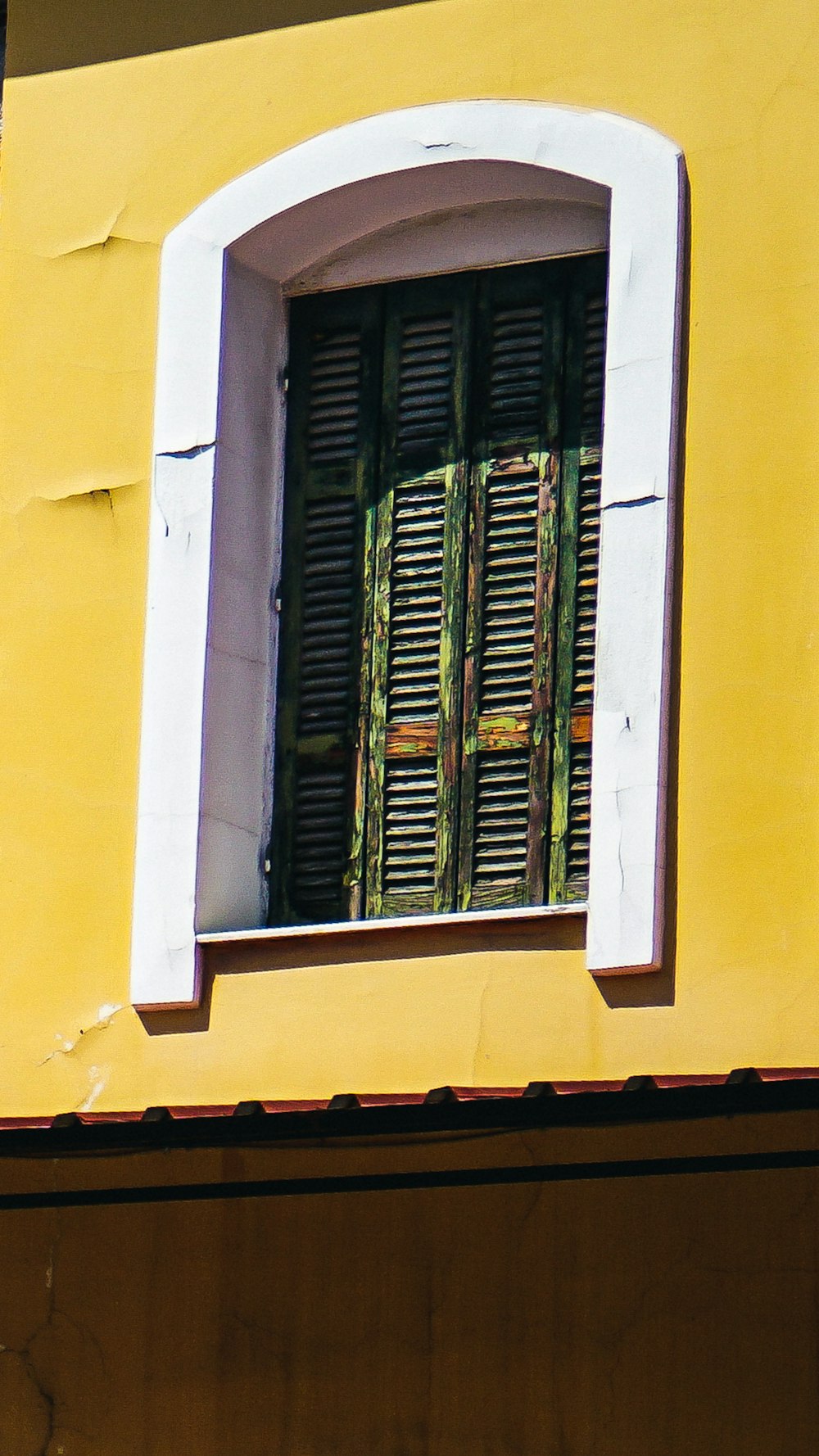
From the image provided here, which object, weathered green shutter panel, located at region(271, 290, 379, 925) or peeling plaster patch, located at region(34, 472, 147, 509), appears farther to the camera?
peeling plaster patch, located at region(34, 472, 147, 509)

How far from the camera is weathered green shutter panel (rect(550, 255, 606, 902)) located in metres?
8.61

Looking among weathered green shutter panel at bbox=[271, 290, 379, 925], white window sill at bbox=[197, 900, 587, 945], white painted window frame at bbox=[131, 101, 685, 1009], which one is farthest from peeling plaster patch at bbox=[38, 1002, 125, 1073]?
weathered green shutter panel at bbox=[271, 290, 379, 925]

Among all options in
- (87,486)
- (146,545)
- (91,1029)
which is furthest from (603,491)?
(91,1029)

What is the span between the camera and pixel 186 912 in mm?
8688

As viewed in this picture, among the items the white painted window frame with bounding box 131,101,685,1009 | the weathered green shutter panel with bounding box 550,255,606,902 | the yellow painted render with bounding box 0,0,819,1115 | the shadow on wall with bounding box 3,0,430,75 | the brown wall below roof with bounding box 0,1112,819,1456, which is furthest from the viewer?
the shadow on wall with bounding box 3,0,430,75

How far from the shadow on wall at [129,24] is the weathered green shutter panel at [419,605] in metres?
0.96

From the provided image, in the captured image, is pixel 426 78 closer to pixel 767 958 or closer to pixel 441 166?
pixel 441 166

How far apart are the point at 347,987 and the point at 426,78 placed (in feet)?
9.34

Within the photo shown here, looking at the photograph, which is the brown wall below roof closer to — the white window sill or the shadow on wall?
the white window sill

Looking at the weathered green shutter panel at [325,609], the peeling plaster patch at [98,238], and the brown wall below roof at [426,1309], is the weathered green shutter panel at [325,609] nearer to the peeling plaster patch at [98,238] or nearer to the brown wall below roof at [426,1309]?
the peeling plaster patch at [98,238]

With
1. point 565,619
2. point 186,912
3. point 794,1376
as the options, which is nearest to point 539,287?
point 565,619

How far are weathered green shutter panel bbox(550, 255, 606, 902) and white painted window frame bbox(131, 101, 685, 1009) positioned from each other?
291mm

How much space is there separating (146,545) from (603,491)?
1.52 meters

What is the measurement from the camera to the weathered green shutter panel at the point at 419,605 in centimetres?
883
